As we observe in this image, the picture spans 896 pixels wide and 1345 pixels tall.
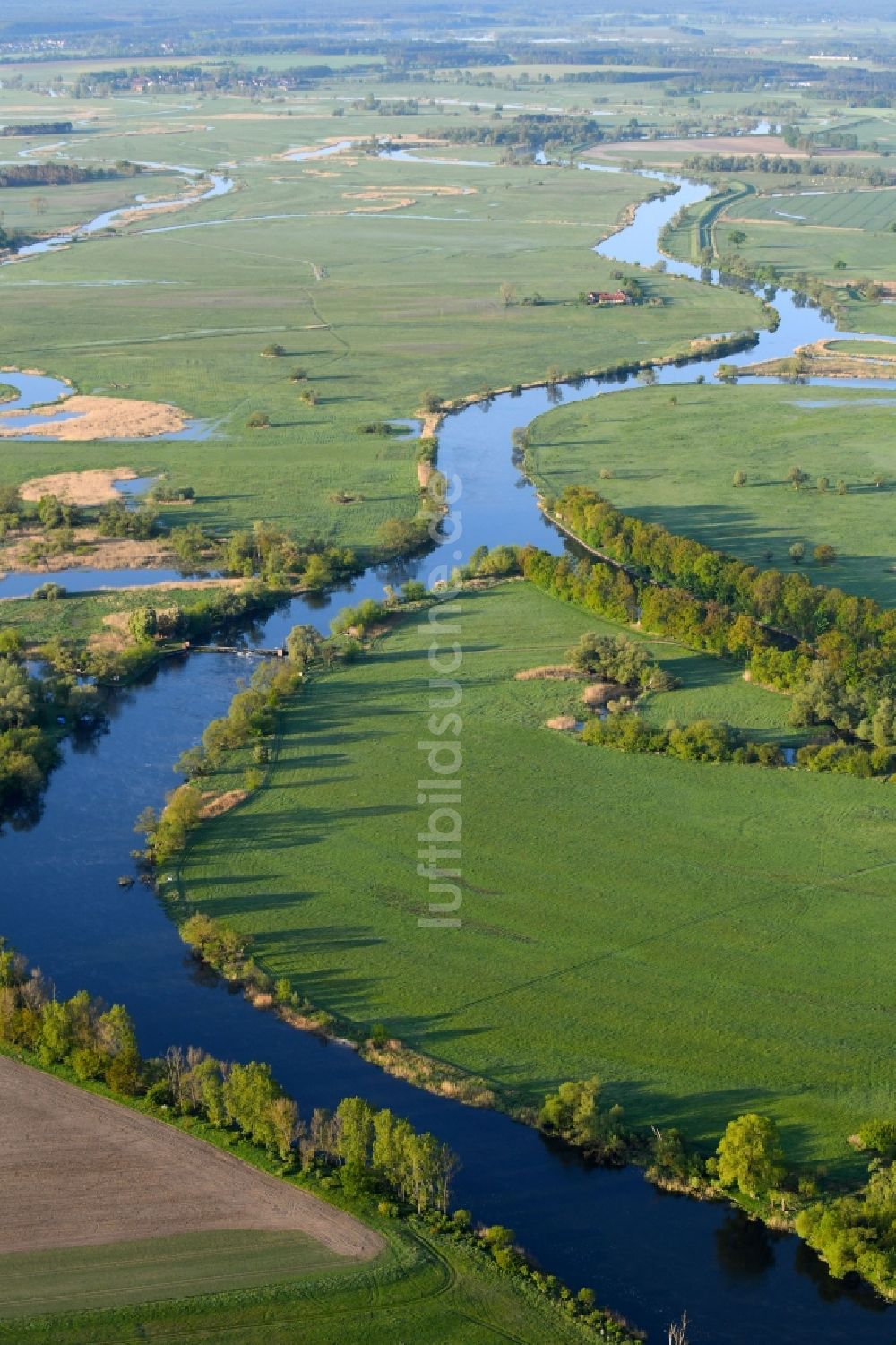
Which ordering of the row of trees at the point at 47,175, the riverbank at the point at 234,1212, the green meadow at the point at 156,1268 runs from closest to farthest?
the riverbank at the point at 234,1212, the green meadow at the point at 156,1268, the row of trees at the point at 47,175

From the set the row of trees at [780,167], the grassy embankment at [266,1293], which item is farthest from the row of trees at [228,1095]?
the row of trees at [780,167]

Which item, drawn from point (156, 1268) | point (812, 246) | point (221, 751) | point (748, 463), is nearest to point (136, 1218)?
point (156, 1268)

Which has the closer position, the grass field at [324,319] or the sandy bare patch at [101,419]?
the grass field at [324,319]

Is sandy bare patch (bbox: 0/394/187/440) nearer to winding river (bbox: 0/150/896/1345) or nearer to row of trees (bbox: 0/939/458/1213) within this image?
winding river (bbox: 0/150/896/1345)

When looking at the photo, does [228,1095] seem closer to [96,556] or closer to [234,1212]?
[234,1212]

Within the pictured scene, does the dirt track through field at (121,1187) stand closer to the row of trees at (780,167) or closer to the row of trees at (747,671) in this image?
the row of trees at (747,671)

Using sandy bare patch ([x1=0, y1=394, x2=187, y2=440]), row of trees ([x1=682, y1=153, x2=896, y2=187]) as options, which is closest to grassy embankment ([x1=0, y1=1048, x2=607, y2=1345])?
sandy bare patch ([x1=0, y1=394, x2=187, y2=440])
